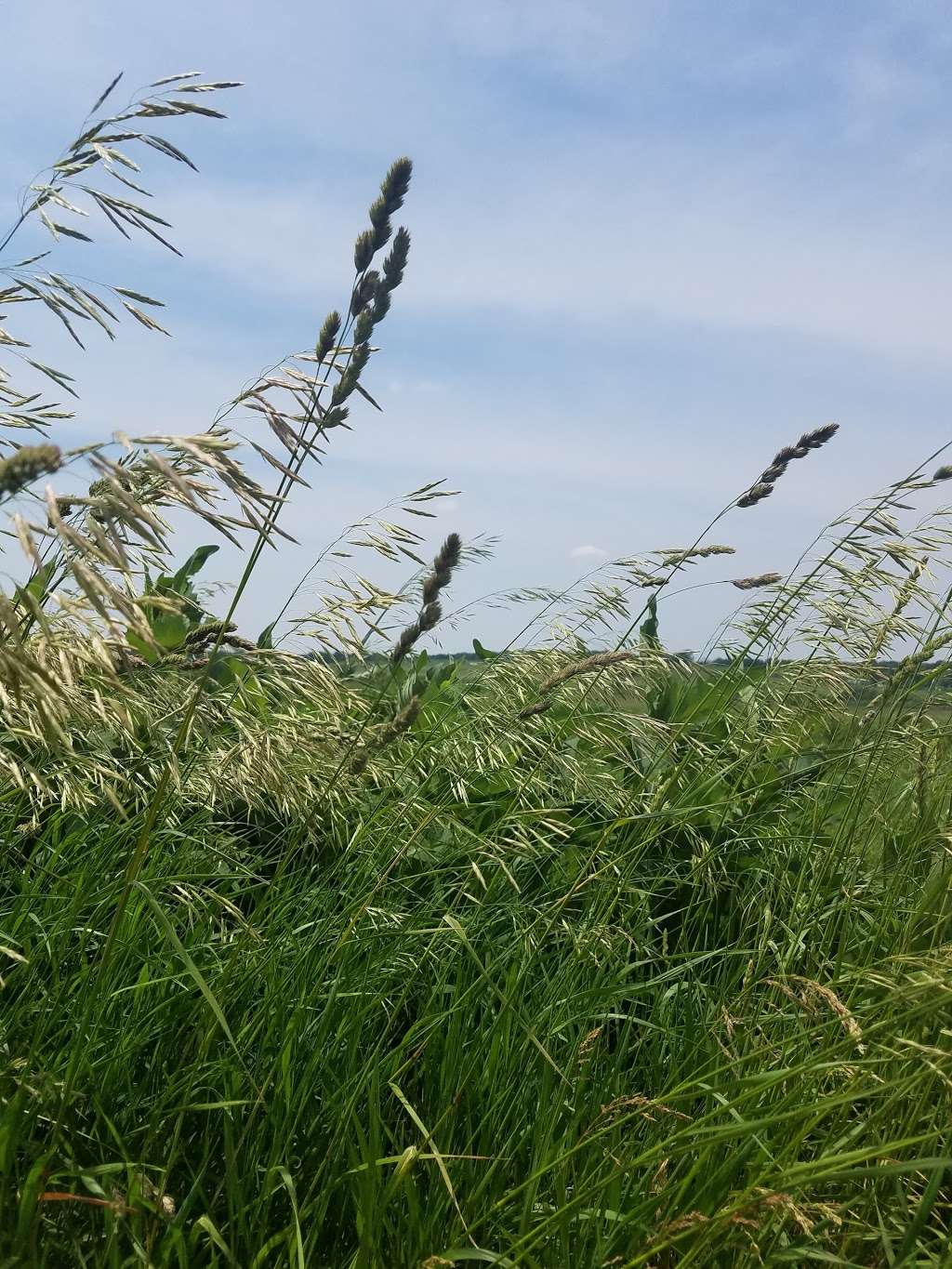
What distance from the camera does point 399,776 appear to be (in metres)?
2.45

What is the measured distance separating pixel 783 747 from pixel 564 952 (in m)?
1.15

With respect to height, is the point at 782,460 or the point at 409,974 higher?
the point at 782,460

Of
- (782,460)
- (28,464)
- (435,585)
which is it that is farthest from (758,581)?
(28,464)

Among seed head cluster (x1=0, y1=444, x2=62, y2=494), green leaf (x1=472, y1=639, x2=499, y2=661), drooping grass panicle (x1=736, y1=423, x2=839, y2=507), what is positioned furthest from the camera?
green leaf (x1=472, y1=639, x2=499, y2=661)

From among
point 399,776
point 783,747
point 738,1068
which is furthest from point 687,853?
point 738,1068

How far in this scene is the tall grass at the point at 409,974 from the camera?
1365 mm

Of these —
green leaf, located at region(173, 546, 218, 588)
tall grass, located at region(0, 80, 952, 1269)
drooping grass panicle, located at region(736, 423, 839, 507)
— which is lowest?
tall grass, located at region(0, 80, 952, 1269)

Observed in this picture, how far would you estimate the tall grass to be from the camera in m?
1.37

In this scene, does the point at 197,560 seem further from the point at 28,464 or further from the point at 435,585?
the point at 28,464

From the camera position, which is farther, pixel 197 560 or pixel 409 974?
pixel 197 560

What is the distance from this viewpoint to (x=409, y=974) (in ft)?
6.96

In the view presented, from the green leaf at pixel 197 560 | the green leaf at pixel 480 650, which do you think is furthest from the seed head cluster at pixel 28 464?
the green leaf at pixel 480 650

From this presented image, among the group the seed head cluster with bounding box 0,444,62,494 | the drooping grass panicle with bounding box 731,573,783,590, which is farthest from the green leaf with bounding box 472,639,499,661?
the seed head cluster with bounding box 0,444,62,494

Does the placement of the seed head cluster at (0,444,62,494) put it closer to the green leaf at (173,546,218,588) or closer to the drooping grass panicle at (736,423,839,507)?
the drooping grass panicle at (736,423,839,507)
